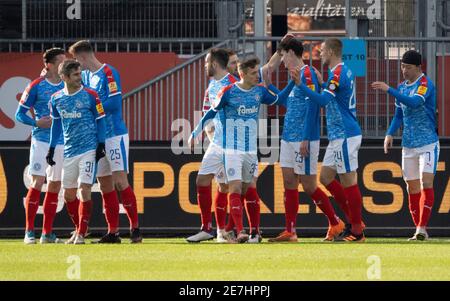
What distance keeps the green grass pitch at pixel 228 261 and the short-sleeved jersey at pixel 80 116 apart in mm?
1150

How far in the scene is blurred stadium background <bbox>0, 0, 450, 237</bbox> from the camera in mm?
17328

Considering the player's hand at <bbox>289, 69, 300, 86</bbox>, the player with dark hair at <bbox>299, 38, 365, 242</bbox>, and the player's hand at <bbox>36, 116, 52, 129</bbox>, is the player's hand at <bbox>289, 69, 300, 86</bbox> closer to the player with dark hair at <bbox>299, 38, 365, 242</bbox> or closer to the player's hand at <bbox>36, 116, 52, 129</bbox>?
the player with dark hair at <bbox>299, 38, 365, 242</bbox>

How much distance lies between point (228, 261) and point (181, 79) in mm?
6616

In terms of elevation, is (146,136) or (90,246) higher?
(146,136)

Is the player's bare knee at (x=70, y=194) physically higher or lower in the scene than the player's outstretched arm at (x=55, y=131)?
lower

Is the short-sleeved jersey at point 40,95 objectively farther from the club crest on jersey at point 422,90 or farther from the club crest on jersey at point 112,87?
the club crest on jersey at point 422,90

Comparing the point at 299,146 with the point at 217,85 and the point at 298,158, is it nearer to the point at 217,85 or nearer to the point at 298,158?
the point at 298,158

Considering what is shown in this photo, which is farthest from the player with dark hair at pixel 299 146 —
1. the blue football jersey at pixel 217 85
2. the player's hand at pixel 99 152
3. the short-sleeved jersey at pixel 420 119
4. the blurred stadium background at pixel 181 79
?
the player's hand at pixel 99 152

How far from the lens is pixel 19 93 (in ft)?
65.5

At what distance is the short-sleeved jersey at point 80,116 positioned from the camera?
1515 centimetres
